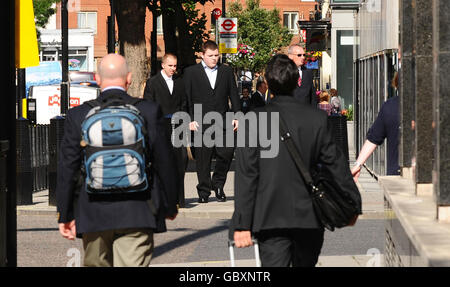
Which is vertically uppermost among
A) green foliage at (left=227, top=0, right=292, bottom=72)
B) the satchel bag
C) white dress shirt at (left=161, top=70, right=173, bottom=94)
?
green foliage at (left=227, top=0, right=292, bottom=72)

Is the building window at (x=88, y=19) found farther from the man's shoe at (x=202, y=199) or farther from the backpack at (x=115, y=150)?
the backpack at (x=115, y=150)

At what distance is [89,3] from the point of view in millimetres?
99312

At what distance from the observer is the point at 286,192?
6.35 metres

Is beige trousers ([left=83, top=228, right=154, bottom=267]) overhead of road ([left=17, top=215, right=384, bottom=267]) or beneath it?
overhead

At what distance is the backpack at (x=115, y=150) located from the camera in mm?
6164

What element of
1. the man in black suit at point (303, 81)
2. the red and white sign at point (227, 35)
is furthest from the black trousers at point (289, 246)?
the red and white sign at point (227, 35)

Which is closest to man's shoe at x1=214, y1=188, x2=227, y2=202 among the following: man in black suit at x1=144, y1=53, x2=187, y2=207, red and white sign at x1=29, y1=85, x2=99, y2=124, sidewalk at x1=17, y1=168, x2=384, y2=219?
sidewalk at x1=17, y1=168, x2=384, y2=219

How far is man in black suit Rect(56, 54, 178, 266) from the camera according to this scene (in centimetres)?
629

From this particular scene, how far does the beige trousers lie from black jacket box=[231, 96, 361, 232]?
52cm

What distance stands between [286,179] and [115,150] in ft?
3.21

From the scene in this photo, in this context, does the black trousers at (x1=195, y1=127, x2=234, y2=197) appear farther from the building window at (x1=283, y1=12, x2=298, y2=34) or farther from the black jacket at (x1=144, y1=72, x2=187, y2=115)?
the building window at (x1=283, y1=12, x2=298, y2=34)

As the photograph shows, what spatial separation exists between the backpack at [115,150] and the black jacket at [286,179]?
1.89 ft

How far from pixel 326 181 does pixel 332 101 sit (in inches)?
963

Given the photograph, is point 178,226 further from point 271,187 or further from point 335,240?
point 271,187
